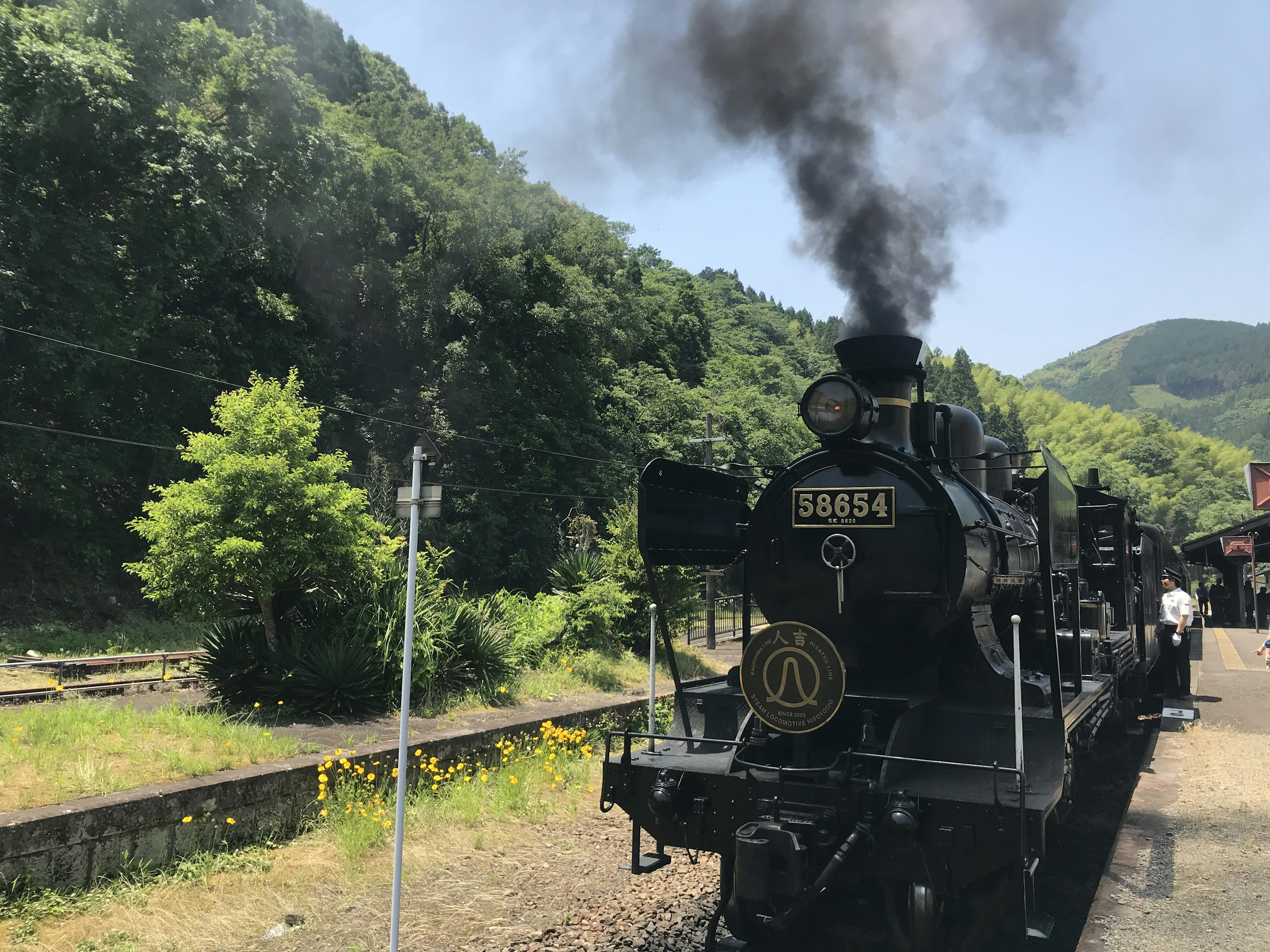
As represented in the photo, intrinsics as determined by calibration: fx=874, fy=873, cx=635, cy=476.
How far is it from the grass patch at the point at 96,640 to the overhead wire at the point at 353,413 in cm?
615

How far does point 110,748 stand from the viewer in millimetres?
7543

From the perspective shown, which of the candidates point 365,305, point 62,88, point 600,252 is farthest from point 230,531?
point 600,252

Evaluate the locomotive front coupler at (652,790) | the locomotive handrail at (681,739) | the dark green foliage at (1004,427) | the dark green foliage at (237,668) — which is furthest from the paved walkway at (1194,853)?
the dark green foliage at (1004,427)

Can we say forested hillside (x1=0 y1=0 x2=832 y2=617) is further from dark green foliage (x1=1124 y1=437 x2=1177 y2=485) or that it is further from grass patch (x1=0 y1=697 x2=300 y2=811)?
dark green foliage (x1=1124 y1=437 x2=1177 y2=485)

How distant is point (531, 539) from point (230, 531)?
22.5 m

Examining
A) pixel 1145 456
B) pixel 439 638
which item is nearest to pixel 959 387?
pixel 1145 456

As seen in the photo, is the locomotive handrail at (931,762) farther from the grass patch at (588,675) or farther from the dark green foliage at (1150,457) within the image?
the dark green foliage at (1150,457)

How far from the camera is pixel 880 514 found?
5.29 m

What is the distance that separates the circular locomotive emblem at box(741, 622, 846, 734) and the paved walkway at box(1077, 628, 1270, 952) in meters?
1.78

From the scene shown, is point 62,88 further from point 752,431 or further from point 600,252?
point 752,431

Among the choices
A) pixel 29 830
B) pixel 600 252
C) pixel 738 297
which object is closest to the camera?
pixel 29 830

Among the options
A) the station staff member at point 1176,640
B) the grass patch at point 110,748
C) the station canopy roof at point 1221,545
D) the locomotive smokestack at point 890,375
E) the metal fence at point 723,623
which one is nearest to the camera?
the locomotive smokestack at point 890,375

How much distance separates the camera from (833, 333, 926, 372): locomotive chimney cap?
5945 millimetres

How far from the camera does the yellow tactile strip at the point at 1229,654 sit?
1658 cm
